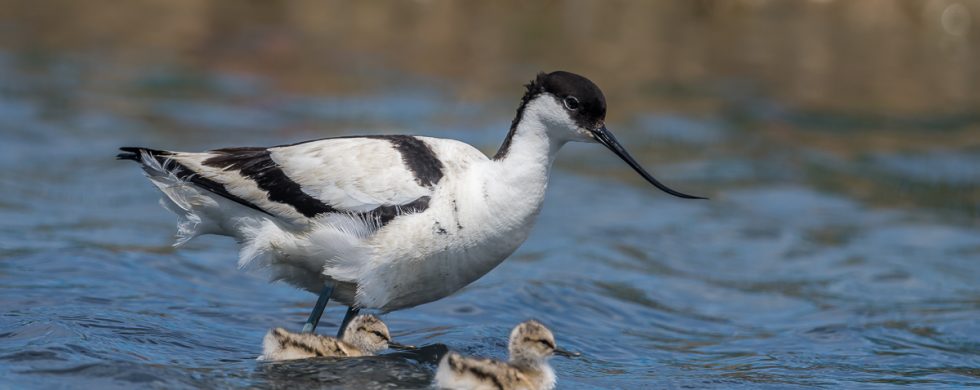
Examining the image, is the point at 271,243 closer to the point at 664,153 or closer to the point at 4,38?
the point at 664,153

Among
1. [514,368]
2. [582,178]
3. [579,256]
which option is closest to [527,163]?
[514,368]

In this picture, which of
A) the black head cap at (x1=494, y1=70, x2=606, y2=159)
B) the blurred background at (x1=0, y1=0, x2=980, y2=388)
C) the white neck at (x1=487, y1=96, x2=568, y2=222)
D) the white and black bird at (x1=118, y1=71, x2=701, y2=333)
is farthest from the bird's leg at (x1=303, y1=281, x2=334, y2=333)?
the black head cap at (x1=494, y1=70, x2=606, y2=159)

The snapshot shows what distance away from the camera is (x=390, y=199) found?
325 inches

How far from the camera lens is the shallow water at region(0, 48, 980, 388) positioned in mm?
8906

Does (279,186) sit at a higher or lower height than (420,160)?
lower

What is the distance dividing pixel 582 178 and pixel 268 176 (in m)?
7.91

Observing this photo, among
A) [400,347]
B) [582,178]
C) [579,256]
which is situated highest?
[582,178]

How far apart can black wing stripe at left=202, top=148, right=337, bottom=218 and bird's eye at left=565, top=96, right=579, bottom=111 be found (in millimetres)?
1495

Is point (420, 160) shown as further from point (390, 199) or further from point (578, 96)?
point (578, 96)

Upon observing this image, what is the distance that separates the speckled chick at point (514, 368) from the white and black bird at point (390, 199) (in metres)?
0.55

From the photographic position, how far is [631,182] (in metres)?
16.2

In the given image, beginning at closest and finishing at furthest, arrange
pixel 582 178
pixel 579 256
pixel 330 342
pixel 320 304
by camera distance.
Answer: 1. pixel 330 342
2. pixel 320 304
3. pixel 579 256
4. pixel 582 178

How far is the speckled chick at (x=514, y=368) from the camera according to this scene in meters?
7.75

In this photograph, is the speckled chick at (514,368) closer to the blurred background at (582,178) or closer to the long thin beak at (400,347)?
the blurred background at (582,178)
